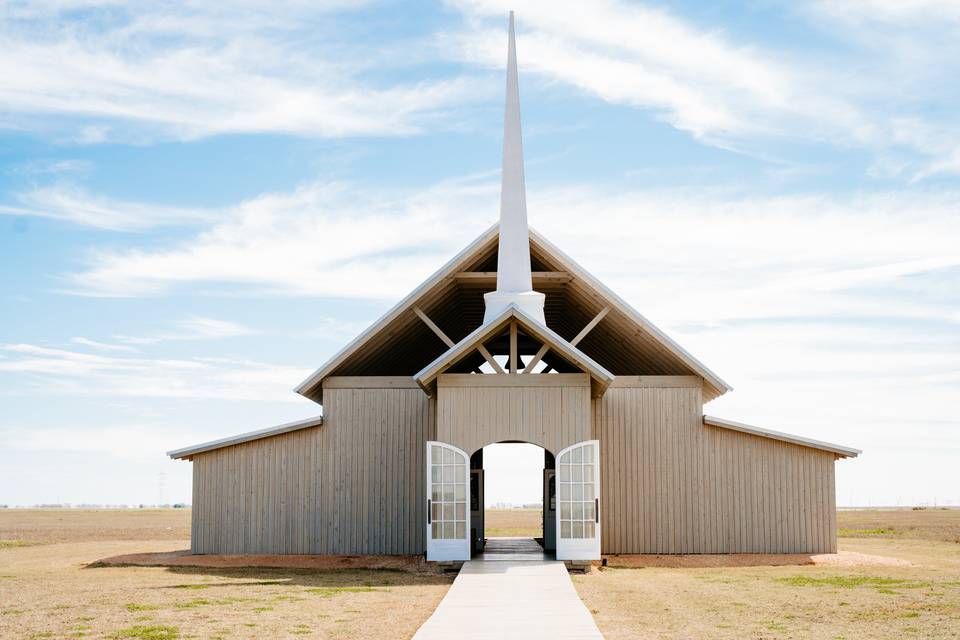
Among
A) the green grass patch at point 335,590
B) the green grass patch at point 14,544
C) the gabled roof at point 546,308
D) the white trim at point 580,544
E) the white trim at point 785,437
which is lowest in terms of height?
the green grass patch at point 14,544

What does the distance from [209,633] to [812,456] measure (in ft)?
52.1

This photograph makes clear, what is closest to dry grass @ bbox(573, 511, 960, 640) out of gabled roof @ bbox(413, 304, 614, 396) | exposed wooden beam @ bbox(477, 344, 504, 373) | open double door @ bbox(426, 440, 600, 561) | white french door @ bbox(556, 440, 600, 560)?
white french door @ bbox(556, 440, 600, 560)

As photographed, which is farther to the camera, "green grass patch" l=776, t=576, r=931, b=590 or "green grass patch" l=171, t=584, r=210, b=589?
"green grass patch" l=171, t=584, r=210, b=589

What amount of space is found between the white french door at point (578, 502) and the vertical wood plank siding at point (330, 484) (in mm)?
4921

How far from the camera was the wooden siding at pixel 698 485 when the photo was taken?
24266 mm

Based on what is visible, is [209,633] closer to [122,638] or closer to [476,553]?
[122,638]

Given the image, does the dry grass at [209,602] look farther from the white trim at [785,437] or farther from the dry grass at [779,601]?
the white trim at [785,437]

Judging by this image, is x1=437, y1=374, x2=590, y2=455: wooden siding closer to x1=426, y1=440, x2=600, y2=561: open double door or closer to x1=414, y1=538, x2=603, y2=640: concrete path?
x1=426, y1=440, x2=600, y2=561: open double door

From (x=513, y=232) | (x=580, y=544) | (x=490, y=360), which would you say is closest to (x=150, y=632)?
(x=580, y=544)

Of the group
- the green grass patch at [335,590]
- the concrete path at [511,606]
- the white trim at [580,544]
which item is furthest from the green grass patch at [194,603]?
the white trim at [580,544]

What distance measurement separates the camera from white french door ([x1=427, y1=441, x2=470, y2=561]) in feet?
67.6

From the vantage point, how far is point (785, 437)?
24203mm

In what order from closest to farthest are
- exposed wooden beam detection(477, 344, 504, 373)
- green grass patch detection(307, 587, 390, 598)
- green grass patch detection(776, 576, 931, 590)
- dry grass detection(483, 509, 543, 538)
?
green grass patch detection(307, 587, 390, 598), green grass patch detection(776, 576, 931, 590), exposed wooden beam detection(477, 344, 504, 373), dry grass detection(483, 509, 543, 538)

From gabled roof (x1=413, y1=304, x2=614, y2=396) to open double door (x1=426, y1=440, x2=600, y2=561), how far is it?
53.6 inches
